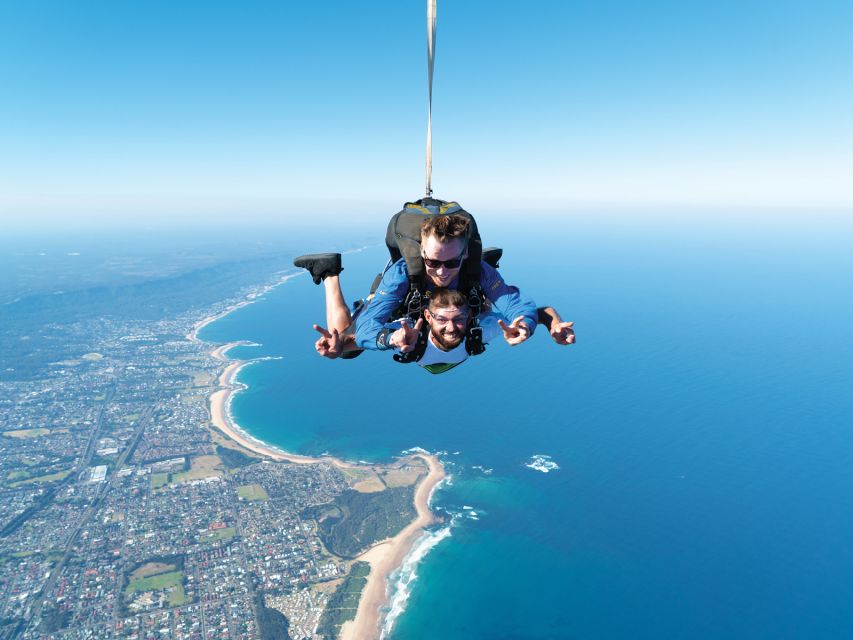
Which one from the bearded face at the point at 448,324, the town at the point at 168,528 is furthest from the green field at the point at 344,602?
the bearded face at the point at 448,324

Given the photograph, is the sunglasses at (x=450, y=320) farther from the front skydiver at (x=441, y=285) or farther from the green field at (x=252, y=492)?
the green field at (x=252, y=492)

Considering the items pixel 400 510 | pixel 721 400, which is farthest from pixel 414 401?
pixel 721 400

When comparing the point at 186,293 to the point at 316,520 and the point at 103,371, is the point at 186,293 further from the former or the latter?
the point at 316,520

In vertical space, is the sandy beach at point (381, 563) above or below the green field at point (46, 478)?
above

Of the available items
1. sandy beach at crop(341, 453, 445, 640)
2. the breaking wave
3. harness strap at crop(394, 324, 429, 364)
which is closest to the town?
sandy beach at crop(341, 453, 445, 640)

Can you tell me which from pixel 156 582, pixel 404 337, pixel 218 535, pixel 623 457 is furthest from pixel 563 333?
pixel 623 457

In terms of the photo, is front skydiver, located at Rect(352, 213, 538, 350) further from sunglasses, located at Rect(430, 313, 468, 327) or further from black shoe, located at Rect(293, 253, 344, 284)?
black shoe, located at Rect(293, 253, 344, 284)

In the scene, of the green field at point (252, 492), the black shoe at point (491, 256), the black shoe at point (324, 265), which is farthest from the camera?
the green field at point (252, 492)
